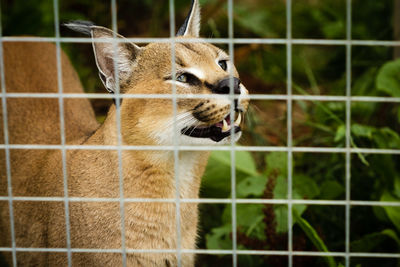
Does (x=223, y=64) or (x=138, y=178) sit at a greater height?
(x=223, y=64)

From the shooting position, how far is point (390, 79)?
3203 millimetres

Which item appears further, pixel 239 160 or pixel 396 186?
pixel 239 160

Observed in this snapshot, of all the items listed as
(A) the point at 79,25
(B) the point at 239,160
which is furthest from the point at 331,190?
(A) the point at 79,25

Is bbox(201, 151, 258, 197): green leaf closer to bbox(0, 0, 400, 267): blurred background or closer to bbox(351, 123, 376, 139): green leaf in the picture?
bbox(0, 0, 400, 267): blurred background

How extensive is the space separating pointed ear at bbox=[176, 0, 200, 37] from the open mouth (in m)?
0.64

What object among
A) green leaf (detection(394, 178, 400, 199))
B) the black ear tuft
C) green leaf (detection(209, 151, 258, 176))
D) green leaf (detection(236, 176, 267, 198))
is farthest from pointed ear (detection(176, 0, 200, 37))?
green leaf (detection(394, 178, 400, 199))

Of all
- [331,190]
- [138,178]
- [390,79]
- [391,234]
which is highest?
[390,79]

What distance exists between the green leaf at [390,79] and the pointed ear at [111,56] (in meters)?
1.52

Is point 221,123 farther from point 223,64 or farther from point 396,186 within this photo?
point 396,186

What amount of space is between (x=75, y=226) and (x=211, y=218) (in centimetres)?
123

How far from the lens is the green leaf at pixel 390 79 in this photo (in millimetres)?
3159

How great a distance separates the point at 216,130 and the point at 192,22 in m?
0.75

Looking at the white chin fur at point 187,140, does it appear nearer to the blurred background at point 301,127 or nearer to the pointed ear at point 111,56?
the pointed ear at point 111,56

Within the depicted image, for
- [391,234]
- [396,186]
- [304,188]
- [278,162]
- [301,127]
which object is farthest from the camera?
[301,127]
